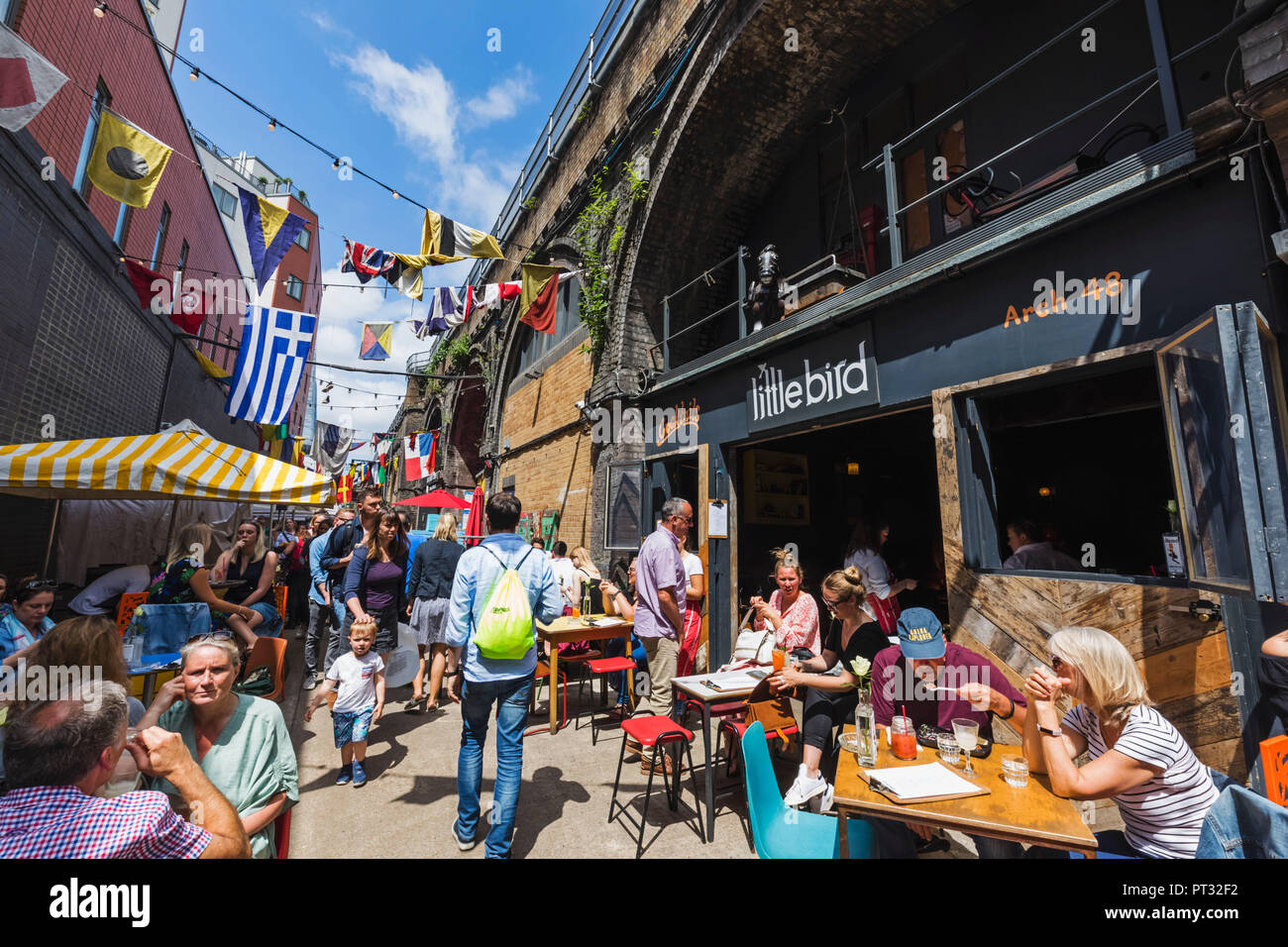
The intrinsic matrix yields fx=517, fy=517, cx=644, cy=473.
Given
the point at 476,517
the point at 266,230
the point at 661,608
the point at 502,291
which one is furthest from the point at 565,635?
the point at 476,517

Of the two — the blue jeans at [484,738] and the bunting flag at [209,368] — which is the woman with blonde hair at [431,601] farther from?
the bunting flag at [209,368]

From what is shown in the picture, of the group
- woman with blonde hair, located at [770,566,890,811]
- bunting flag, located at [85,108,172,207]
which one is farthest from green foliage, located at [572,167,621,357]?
woman with blonde hair, located at [770,566,890,811]

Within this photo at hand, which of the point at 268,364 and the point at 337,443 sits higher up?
the point at 337,443

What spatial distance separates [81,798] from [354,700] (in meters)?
2.89

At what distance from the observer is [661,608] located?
17.0 feet

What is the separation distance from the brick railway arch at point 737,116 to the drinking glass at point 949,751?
7.33 m

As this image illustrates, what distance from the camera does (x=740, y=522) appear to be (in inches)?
295

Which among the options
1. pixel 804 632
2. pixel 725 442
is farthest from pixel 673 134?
pixel 804 632

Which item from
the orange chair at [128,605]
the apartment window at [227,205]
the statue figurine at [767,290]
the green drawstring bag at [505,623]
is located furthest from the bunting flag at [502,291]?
the apartment window at [227,205]

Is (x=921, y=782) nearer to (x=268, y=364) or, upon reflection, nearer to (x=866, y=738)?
(x=866, y=738)

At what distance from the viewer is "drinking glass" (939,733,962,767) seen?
8.54 ft
